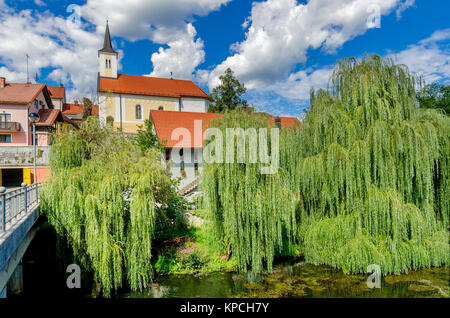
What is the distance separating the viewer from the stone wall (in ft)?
59.9

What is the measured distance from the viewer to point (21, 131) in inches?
981

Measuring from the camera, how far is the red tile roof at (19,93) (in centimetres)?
2481

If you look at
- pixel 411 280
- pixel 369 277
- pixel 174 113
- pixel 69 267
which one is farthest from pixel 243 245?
pixel 174 113

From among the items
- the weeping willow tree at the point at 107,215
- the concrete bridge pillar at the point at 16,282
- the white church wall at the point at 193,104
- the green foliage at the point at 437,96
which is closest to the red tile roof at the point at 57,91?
the white church wall at the point at 193,104

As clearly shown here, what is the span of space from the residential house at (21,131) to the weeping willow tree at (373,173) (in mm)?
17357

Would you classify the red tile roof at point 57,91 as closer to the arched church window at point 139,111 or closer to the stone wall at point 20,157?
the arched church window at point 139,111

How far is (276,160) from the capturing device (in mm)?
10242

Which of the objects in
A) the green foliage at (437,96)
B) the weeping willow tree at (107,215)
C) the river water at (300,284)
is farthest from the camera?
the green foliage at (437,96)

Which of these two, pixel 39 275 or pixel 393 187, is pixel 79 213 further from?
pixel 393 187

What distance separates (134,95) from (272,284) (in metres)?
30.8

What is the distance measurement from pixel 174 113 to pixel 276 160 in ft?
49.5

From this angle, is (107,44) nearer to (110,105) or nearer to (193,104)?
(110,105)

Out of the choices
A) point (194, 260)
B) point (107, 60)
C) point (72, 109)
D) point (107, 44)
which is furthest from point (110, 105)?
point (194, 260)

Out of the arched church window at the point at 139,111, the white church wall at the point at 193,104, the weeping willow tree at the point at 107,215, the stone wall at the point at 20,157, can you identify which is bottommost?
the weeping willow tree at the point at 107,215
